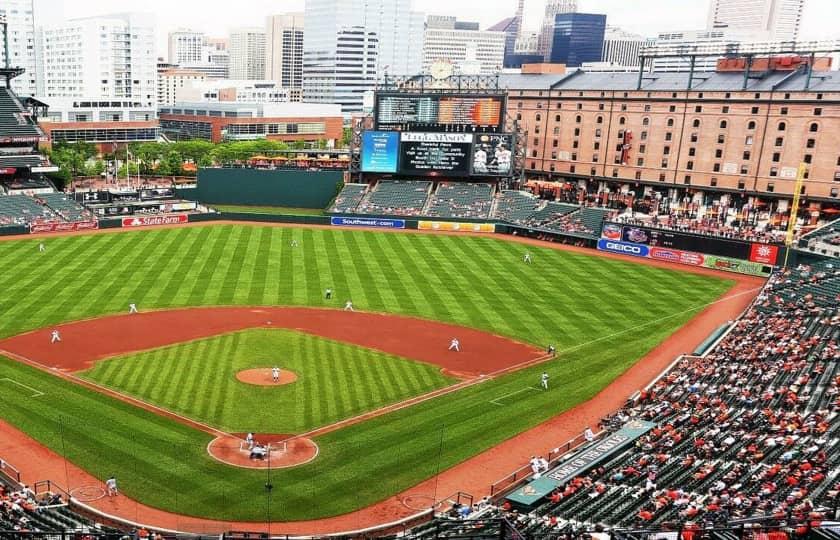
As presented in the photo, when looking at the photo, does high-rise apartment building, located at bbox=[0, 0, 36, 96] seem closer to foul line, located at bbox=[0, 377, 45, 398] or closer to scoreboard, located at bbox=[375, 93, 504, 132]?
scoreboard, located at bbox=[375, 93, 504, 132]

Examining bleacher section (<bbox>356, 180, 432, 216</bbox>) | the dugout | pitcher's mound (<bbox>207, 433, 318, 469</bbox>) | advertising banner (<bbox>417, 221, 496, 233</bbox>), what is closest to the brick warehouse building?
bleacher section (<bbox>356, 180, 432, 216</bbox>)

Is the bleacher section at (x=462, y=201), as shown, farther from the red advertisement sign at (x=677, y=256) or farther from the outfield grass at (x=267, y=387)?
the outfield grass at (x=267, y=387)

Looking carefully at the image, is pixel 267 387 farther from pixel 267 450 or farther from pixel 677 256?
pixel 677 256

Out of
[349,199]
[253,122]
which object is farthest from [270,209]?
[253,122]

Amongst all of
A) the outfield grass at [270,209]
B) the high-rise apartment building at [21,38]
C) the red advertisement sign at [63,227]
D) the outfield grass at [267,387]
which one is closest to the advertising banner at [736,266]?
the outfield grass at [267,387]

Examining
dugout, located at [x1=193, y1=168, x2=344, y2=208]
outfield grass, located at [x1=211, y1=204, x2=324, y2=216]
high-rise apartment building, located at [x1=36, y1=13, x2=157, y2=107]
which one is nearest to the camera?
outfield grass, located at [x1=211, y1=204, x2=324, y2=216]

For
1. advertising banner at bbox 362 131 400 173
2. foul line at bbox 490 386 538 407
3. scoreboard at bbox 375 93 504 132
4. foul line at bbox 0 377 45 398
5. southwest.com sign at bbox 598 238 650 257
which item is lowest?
foul line at bbox 0 377 45 398

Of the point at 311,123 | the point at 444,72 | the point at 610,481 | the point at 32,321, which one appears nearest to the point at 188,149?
the point at 311,123
